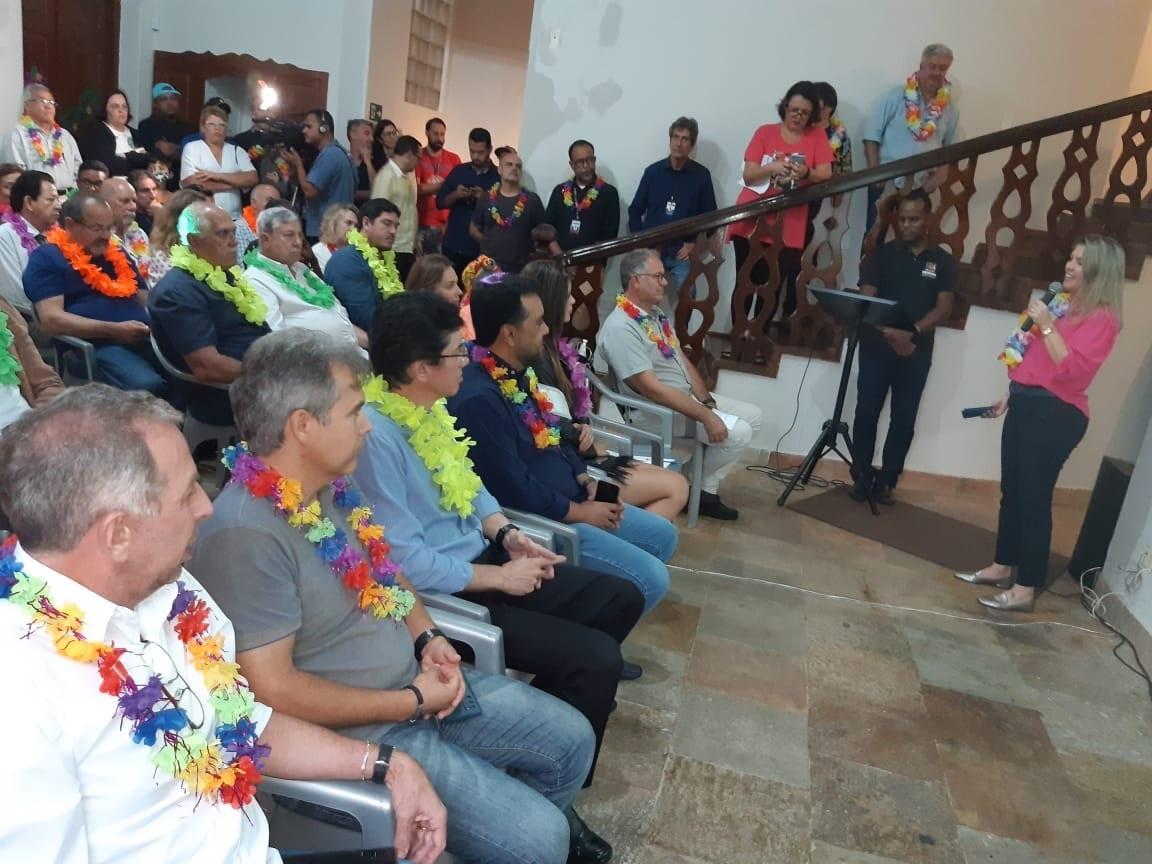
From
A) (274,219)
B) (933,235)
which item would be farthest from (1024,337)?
(274,219)

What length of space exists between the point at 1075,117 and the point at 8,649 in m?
5.06

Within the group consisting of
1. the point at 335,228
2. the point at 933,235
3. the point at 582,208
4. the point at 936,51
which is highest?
the point at 936,51

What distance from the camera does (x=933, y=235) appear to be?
455 cm

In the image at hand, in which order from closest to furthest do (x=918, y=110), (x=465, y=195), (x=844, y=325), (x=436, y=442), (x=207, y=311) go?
(x=436, y=442)
(x=207, y=311)
(x=844, y=325)
(x=918, y=110)
(x=465, y=195)

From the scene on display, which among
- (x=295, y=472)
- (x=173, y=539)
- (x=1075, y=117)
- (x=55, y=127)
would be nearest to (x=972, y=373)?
(x=1075, y=117)

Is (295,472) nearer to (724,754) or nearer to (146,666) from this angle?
(146,666)

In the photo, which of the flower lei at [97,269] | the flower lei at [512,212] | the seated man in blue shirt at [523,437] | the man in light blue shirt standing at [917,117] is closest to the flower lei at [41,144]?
the flower lei at [97,269]

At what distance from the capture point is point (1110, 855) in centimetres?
213

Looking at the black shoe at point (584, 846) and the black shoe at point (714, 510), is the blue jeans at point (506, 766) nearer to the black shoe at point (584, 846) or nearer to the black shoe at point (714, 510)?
the black shoe at point (584, 846)

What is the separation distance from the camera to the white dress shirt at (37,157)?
4832mm

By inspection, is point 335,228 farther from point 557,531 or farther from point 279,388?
point 279,388

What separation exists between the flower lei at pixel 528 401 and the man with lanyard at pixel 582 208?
9.93ft

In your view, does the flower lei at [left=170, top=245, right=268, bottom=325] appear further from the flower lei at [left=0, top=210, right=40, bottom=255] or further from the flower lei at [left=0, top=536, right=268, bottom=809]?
the flower lei at [left=0, top=536, right=268, bottom=809]

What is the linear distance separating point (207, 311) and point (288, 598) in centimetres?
198
